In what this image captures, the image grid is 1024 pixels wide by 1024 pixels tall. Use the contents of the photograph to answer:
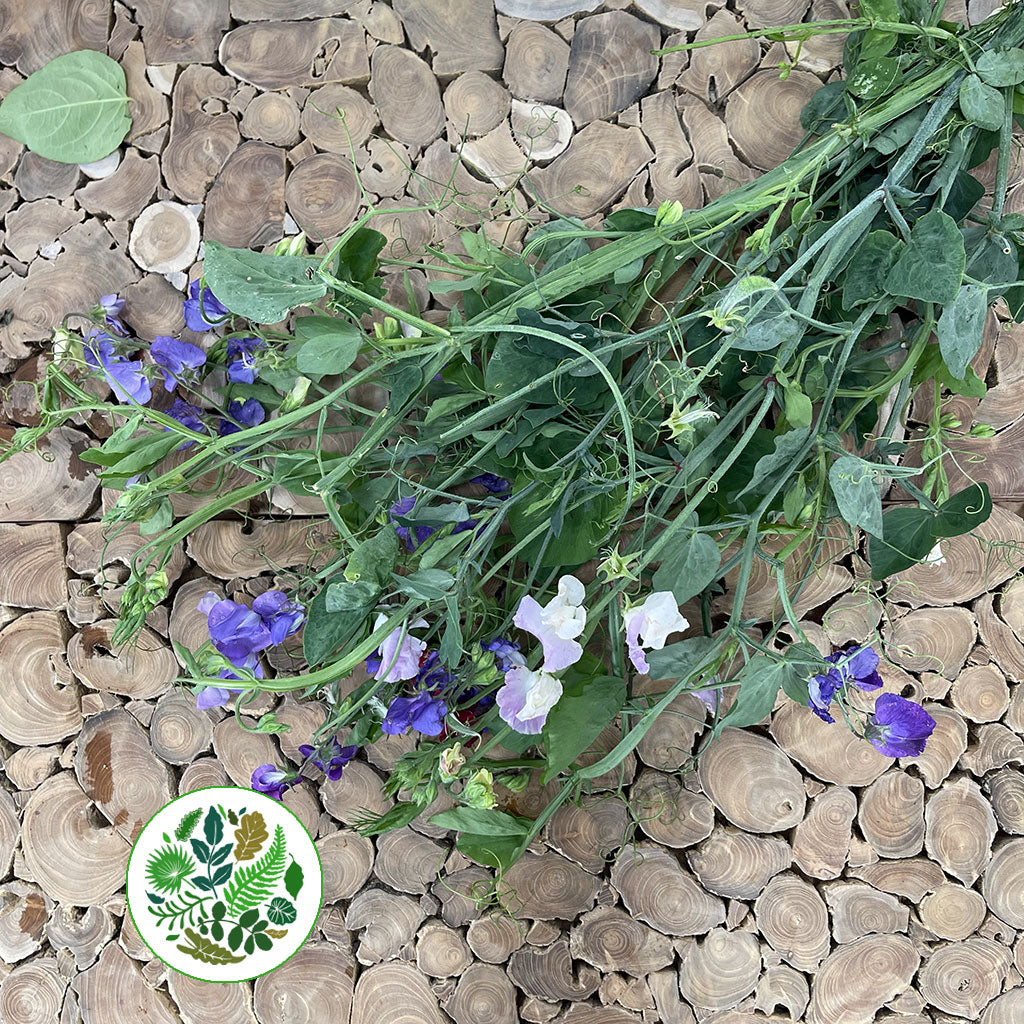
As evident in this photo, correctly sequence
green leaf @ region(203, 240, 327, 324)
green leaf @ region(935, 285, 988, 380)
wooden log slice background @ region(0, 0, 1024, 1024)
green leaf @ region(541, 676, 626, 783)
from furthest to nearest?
wooden log slice background @ region(0, 0, 1024, 1024) < green leaf @ region(541, 676, 626, 783) < green leaf @ region(935, 285, 988, 380) < green leaf @ region(203, 240, 327, 324)

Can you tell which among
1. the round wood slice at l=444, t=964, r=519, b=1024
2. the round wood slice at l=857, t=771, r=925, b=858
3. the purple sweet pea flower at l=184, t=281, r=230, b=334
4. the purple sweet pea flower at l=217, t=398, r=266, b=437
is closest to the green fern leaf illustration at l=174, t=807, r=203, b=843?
the round wood slice at l=444, t=964, r=519, b=1024

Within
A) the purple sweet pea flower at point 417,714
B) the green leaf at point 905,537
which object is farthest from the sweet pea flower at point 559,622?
the green leaf at point 905,537

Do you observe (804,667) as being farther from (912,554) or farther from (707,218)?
(707,218)

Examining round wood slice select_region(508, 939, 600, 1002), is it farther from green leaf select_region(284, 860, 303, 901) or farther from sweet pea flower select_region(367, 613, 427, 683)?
sweet pea flower select_region(367, 613, 427, 683)

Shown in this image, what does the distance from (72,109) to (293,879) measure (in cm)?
103

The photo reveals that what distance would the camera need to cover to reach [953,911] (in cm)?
106

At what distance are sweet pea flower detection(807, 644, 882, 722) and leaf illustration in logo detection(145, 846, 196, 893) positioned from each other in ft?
2.62

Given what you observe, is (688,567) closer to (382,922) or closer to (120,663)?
(382,922)

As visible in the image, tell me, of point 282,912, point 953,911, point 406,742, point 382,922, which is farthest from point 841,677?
point 282,912

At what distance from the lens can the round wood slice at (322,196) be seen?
1.06 m

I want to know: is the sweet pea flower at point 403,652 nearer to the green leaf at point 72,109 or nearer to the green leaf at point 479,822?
the green leaf at point 479,822

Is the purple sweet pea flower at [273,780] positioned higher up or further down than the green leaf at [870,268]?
further down

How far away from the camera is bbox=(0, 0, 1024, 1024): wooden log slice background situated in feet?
3.44

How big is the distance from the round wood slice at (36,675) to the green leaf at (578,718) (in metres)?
0.63
